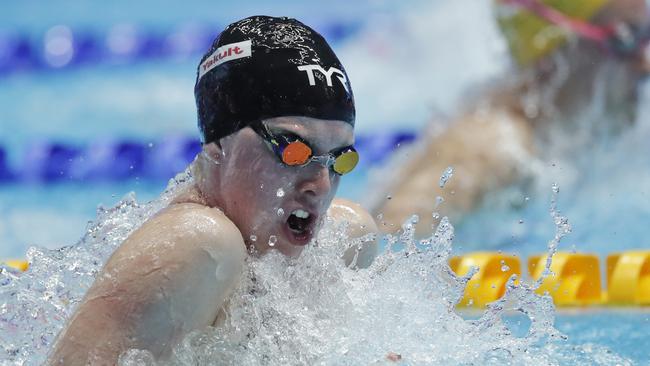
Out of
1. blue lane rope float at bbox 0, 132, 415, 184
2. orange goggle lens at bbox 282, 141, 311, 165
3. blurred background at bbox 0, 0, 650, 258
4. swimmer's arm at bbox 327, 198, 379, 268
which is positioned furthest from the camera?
blue lane rope float at bbox 0, 132, 415, 184

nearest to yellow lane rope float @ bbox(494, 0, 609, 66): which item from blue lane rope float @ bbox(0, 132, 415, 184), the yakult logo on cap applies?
blue lane rope float @ bbox(0, 132, 415, 184)

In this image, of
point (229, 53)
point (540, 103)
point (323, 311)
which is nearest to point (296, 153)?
point (229, 53)

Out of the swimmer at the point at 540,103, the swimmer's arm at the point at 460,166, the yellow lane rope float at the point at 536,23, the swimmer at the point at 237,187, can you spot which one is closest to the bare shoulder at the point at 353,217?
the swimmer at the point at 237,187

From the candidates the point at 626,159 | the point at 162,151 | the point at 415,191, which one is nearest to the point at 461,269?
the point at 415,191

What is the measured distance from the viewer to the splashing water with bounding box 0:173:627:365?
→ 1882 millimetres

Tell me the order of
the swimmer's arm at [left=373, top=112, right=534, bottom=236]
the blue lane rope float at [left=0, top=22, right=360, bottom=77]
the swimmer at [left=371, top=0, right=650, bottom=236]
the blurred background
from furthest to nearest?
the blue lane rope float at [left=0, top=22, right=360, bottom=77], the blurred background, the swimmer at [left=371, top=0, right=650, bottom=236], the swimmer's arm at [left=373, top=112, right=534, bottom=236]

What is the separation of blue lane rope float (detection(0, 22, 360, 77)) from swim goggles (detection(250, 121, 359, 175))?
7.65 m

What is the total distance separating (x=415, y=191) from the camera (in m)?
5.33

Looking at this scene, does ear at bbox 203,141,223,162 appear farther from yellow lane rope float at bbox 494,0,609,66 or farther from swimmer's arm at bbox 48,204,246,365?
yellow lane rope float at bbox 494,0,609,66

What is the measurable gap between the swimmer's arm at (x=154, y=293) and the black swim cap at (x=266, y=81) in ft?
0.94

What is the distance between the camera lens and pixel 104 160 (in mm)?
7203

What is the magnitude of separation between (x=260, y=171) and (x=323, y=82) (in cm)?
23

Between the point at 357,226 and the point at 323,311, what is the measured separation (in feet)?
1.03

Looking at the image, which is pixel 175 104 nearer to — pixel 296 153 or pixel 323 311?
pixel 323 311
